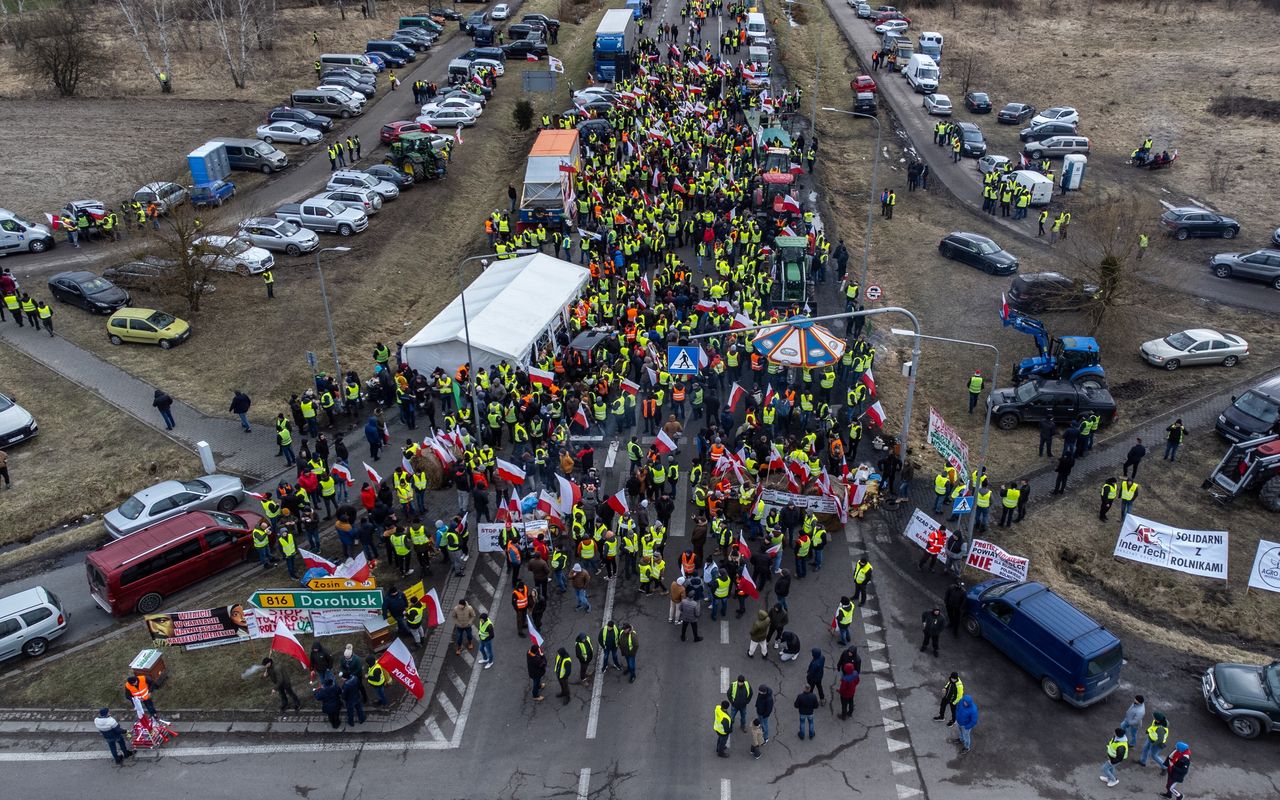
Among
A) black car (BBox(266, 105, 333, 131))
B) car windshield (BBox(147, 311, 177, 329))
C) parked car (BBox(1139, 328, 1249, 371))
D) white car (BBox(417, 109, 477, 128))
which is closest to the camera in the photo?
parked car (BBox(1139, 328, 1249, 371))

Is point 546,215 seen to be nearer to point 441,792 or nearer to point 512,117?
point 512,117

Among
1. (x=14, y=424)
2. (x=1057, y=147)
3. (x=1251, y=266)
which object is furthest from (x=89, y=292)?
(x=1057, y=147)

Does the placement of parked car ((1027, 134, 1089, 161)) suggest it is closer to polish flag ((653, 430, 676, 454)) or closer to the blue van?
polish flag ((653, 430, 676, 454))

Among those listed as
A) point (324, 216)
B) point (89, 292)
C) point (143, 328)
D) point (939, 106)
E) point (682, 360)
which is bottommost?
point (143, 328)

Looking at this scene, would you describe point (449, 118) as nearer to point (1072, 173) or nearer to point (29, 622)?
point (1072, 173)

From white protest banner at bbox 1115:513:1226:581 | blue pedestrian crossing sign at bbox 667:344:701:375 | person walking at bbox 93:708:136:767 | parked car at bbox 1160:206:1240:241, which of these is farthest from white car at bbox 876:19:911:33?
person walking at bbox 93:708:136:767

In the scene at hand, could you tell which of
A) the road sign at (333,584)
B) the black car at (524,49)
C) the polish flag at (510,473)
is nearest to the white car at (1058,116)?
the black car at (524,49)

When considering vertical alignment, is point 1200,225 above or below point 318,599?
above
